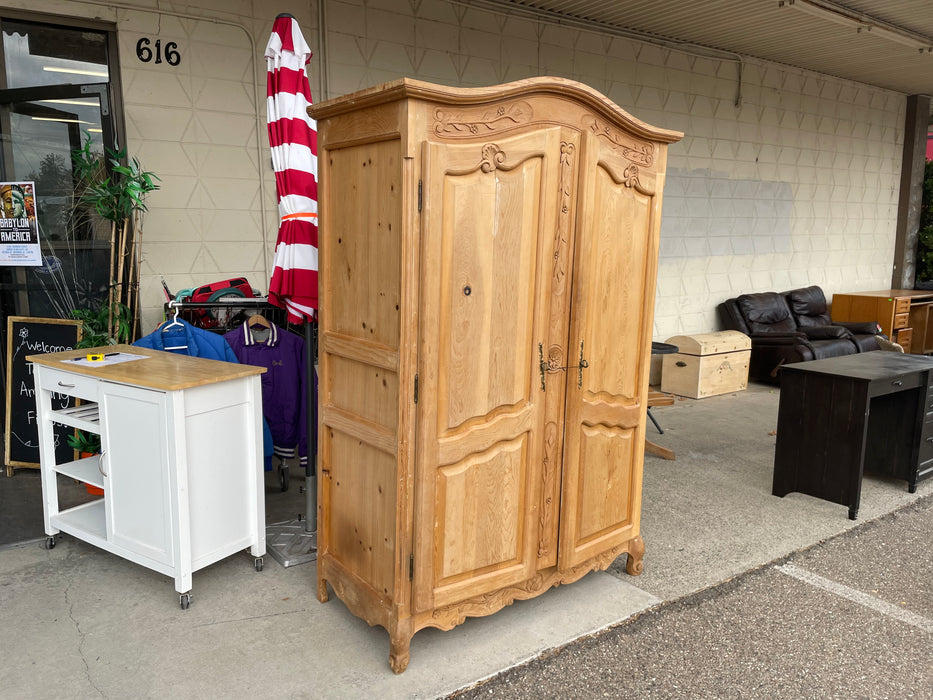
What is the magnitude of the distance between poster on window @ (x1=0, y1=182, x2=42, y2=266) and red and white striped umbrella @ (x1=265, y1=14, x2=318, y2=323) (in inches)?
77.1

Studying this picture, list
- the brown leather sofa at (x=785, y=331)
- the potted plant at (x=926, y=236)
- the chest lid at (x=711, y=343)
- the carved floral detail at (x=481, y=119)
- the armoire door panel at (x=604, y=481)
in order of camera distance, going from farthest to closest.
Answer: the potted plant at (x=926, y=236) → the brown leather sofa at (x=785, y=331) → the chest lid at (x=711, y=343) → the armoire door panel at (x=604, y=481) → the carved floral detail at (x=481, y=119)

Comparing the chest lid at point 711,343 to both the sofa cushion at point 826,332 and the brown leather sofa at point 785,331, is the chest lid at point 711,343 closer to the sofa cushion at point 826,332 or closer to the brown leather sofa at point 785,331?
the brown leather sofa at point 785,331

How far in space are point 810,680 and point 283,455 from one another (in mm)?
2848

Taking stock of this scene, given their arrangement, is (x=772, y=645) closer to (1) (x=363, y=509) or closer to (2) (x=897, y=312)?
(1) (x=363, y=509)

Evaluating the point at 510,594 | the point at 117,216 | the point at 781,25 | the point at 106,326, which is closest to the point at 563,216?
the point at 510,594

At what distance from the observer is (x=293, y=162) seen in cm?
309

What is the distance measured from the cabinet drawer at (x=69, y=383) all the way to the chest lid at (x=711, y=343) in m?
5.17

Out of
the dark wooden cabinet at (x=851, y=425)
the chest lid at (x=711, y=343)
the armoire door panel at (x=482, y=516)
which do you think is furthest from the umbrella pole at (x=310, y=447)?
the chest lid at (x=711, y=343)

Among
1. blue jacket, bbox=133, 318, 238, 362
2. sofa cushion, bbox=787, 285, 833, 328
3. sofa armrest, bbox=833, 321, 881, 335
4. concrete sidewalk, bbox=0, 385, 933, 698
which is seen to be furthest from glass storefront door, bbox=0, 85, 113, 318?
sofa armrest, bbox=833, 321, 881, 335

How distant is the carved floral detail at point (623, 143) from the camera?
2.62 metres

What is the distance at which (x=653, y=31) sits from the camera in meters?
6.55

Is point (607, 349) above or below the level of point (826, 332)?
above

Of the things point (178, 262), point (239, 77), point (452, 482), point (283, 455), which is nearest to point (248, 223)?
point (178, 262)

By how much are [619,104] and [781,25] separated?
157 cm
